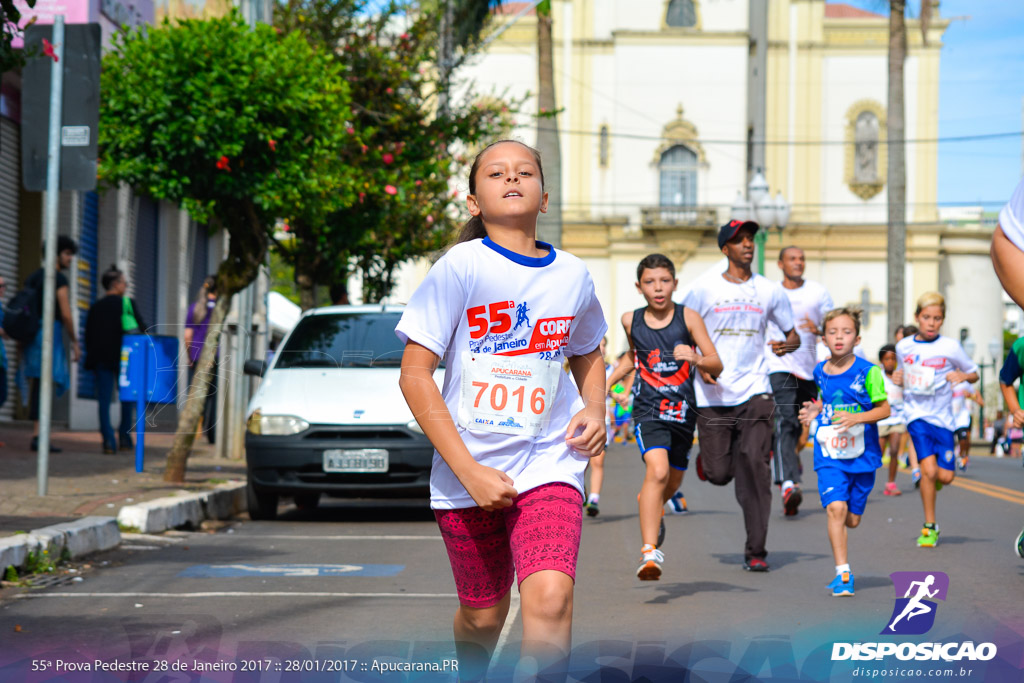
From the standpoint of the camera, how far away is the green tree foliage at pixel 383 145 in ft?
62.7

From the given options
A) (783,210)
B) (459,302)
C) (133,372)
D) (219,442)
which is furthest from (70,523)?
(783,210)

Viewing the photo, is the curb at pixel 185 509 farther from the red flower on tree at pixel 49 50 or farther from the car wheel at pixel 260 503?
the red flower on tree at pixel 49 50

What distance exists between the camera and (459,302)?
379 cm

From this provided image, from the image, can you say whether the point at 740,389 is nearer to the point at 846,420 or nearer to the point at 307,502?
the point at 846,420

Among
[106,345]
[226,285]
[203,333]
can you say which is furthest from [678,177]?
[203,333]

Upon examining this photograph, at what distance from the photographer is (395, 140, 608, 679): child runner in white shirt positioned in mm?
3674

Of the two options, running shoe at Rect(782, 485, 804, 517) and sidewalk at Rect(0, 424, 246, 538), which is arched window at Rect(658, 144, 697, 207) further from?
running shoe at Rect(782, 485, 804, 517)

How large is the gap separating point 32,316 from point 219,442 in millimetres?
3043

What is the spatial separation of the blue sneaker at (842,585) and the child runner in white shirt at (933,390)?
9.03 ft

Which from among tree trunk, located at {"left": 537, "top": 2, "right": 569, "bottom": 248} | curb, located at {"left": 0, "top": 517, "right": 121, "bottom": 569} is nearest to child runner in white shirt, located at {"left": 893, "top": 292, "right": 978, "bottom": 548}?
curb, located at {"left": 0, "top": 517, "right": 121, "bottom": 569}

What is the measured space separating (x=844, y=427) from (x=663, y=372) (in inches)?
40.6

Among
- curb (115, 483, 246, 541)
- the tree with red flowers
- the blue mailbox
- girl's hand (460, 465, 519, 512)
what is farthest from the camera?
the tree with red flowers

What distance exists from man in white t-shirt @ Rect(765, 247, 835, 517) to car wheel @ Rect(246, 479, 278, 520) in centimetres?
404

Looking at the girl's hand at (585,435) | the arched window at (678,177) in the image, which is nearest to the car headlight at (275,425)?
the girl's hand at (585,435)
